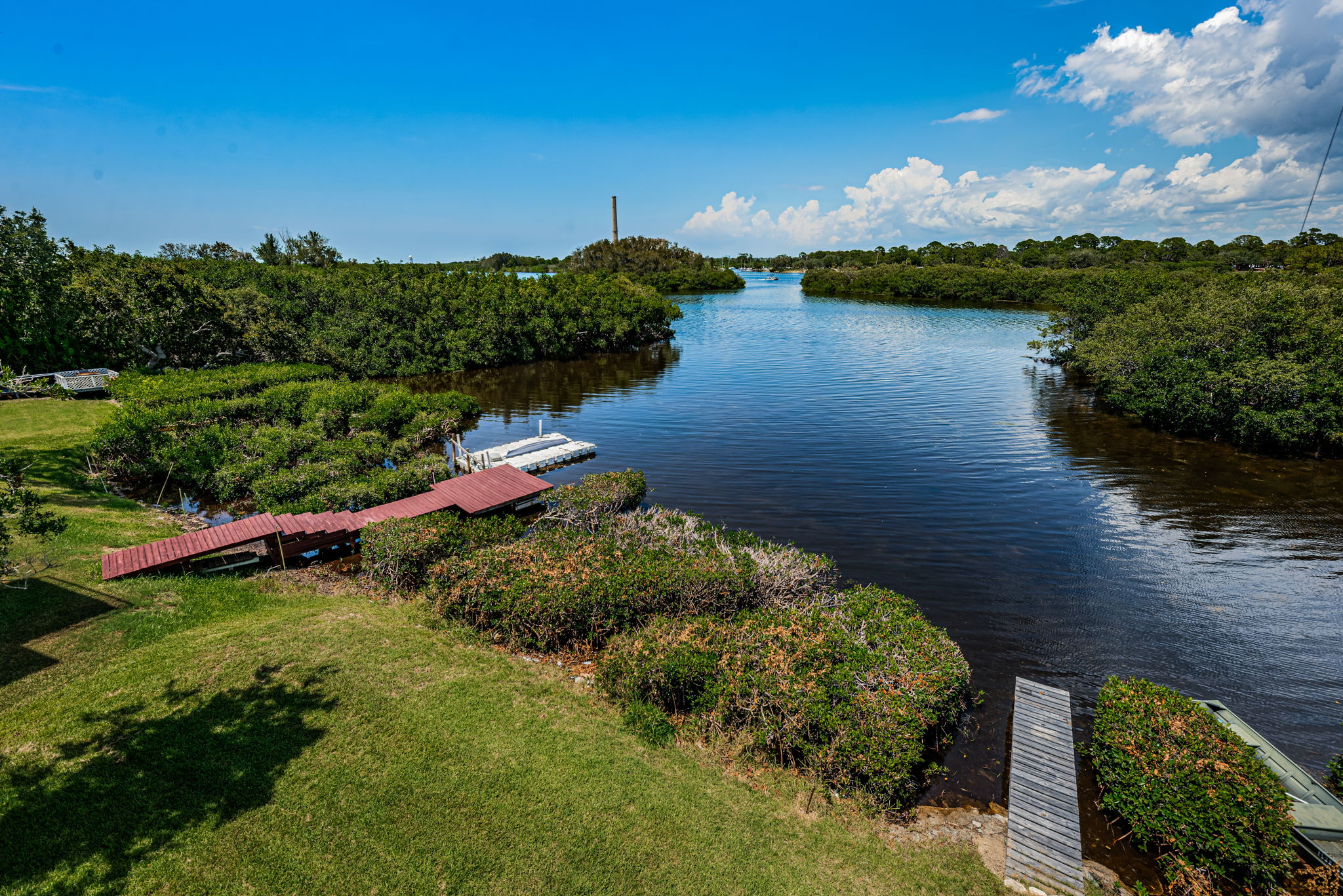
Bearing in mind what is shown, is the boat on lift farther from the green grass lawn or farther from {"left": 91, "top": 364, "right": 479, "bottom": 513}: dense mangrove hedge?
{"left": 91, "top": 364, "right": 479, "bottom": 513}: dense mangrove hedge

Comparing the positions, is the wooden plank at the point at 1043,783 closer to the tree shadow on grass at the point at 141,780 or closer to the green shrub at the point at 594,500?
the green shrub at the point at 594,500

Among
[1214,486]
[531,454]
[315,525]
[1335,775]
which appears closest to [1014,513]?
[1214,486]

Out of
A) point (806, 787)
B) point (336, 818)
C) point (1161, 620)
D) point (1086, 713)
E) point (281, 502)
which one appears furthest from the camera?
point (281, 502)

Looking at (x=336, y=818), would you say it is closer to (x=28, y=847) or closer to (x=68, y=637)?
(x=28, y=847)

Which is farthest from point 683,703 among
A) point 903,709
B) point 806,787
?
point 903,709

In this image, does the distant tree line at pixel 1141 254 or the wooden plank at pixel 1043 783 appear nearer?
the wooden plank at pixel 1043 783

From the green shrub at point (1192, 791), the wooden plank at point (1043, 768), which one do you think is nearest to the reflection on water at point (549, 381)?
the wooden plank at point (1043, 768)
